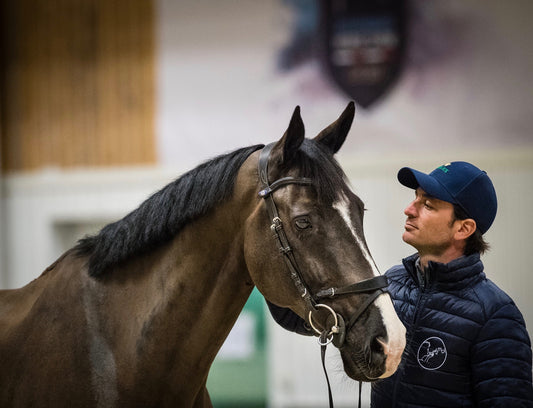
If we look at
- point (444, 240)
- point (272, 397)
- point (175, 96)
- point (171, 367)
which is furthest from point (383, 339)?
point (175, 96)

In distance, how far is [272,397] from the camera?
6.52 metres

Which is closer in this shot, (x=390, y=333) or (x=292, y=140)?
(x=390, y=333)

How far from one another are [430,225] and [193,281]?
761mm

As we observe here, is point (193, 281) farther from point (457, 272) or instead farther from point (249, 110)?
point (249, 110)

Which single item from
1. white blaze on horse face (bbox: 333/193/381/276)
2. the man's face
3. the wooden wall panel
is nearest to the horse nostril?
white blaze on horse face (bbox: 333/193/381/276)

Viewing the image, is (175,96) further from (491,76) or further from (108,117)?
(491,76)

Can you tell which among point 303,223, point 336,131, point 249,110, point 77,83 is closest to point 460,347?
point 303,223

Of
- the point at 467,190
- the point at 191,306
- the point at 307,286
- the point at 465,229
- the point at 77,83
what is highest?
the point at 77,83

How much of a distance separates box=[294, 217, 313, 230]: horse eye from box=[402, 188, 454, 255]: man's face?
0.38m

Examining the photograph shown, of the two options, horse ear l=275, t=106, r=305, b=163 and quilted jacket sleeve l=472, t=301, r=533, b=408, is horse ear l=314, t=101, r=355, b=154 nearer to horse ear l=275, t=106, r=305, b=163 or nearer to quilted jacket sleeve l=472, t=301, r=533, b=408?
horse ear l=275, t=106, r=305, b=163

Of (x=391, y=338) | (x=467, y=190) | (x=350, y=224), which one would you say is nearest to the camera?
(x=391, y=338)

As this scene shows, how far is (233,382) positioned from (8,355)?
520cm

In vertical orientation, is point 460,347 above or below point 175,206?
below

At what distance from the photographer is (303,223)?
168cm
